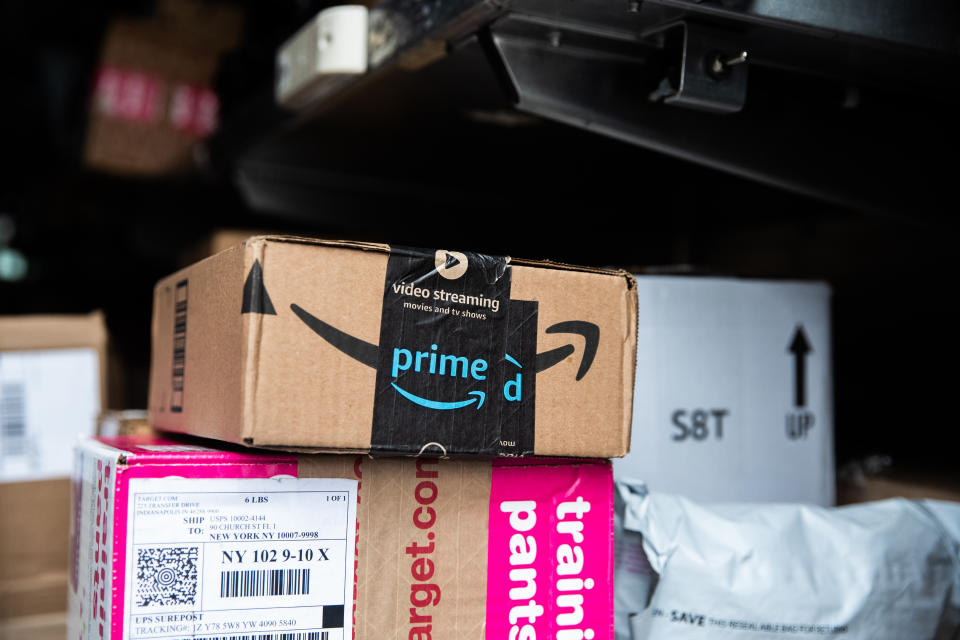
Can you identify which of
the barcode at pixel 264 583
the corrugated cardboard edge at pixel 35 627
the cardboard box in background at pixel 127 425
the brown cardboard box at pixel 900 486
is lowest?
the corrugated cardboard edge at pixel 35 627

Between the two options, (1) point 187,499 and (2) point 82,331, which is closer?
(1) point 187,499

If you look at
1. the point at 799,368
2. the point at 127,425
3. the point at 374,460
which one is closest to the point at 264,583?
the point at 374,460

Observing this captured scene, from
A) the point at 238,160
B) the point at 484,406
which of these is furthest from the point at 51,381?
the point at 484,406

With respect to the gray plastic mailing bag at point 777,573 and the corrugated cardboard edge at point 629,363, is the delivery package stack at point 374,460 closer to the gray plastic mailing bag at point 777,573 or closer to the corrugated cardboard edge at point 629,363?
the corrugated cardboard edge at point 629,363

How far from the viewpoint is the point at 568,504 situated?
A: 0.75 metres

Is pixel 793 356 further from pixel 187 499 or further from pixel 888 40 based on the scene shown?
pixel 187 499

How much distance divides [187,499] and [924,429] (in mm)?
1356

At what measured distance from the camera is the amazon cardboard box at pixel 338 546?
2.04ft

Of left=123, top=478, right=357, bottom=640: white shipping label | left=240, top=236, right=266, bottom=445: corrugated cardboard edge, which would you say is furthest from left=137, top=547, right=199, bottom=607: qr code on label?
left=240, top=236, right=266, bottom=445: corrugated cardboard edge

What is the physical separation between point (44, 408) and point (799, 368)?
1.17 meters

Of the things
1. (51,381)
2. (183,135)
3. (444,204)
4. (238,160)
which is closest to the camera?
(51,381)

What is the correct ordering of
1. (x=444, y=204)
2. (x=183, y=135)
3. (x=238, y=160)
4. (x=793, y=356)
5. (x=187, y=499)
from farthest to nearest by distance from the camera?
1. (x=183, y=135)
2. (x=444, y=204)
3. (x=238, y=160)
4. (x=793, y=356)
5. (x=187, y=499)

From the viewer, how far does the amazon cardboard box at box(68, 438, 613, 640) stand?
622 mm

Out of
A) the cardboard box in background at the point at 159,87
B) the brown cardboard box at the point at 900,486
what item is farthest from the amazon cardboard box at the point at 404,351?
the cardboard box in background at the point at 159,87
